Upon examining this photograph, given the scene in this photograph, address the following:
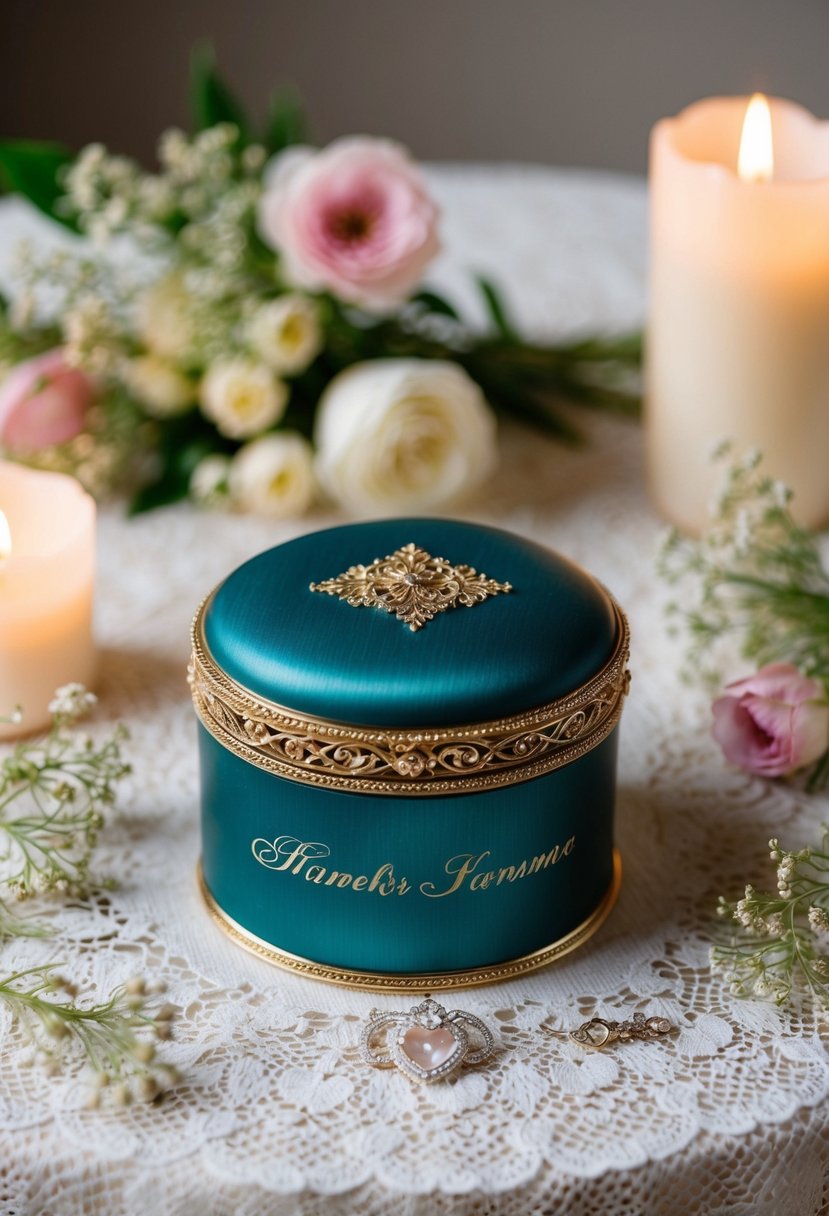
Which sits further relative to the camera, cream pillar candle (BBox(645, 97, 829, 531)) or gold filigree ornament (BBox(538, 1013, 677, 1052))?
cream pillar candle (BBox(645, 97, 829, 531))

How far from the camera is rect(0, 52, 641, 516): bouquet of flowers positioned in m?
1.36

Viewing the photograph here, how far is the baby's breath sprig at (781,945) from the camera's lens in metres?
0.86

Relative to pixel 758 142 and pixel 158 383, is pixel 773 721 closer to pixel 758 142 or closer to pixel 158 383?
pixel 758 142

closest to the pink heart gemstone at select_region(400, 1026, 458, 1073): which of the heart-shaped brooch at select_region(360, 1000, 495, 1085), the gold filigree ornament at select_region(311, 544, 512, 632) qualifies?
the heart-shaped brooch at select_region(360, 1000, 495, 1085)

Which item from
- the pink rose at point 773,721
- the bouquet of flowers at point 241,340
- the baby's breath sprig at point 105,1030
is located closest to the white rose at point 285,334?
the bouquet of flowers at point 241,340

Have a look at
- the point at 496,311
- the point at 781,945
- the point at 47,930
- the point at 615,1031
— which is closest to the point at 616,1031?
the point at 615,1031

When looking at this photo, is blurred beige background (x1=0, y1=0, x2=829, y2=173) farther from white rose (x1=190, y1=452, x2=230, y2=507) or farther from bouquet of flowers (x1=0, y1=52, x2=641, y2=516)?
white rose (x1=190, y1=452, x2=230, y2=507)

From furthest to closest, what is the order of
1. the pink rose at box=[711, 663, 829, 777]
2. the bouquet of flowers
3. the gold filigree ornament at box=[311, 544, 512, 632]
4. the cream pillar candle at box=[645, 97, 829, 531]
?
the bouquet of flowers → the cream pillar candle at box=[645, 97, 829, 531] → the pink rose at box=[711, 663, 829, 777] → the gold filigree ornament at box=[311, 544, 512, 632]

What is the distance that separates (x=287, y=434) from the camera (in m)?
1.43

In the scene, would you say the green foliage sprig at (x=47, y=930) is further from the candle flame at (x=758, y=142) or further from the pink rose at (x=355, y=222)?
the candle flame at (x=758, y=142)

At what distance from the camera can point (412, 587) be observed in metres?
0.90

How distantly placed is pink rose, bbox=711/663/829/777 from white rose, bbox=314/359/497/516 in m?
0.43

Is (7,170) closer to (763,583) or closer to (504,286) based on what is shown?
(504,286)

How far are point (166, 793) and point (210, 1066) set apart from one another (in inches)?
11.5
